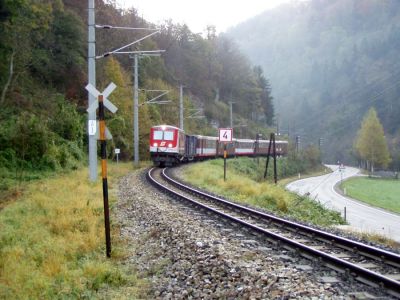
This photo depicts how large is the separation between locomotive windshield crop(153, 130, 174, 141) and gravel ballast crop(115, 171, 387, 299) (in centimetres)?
2467

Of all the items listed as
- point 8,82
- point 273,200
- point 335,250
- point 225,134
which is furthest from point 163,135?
point 335,250

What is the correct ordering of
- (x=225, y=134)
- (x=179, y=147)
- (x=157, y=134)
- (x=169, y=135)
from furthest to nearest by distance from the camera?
1. (x=179, y=147)
2. (x=157, y=134)
3. (x=169, y=135)
4. (x=225, y=134)

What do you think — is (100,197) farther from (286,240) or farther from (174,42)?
(174,42)

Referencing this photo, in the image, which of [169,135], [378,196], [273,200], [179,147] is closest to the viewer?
[273,200]

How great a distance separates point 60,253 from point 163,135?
93.4 ft

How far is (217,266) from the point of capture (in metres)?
8.61

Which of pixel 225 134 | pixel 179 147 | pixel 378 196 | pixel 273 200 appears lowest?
pixel 378 196

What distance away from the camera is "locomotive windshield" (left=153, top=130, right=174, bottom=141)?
38.8 metres

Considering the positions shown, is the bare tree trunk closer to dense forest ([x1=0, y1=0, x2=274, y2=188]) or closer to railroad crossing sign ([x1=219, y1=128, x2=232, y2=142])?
dense forest ([x1=0, y1=0, x2=274, y2=188])

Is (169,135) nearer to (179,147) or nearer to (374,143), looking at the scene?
(179,147)

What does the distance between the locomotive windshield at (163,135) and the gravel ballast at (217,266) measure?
2467 centimetres

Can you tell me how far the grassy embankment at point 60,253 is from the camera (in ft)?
28.2

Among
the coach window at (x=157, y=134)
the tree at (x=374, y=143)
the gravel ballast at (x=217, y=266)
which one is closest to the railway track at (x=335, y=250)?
the gravel ballast at (x=217, y=266)

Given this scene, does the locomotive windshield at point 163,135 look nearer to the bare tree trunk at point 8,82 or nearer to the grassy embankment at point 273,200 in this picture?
the grassy embankment at point 273,200
